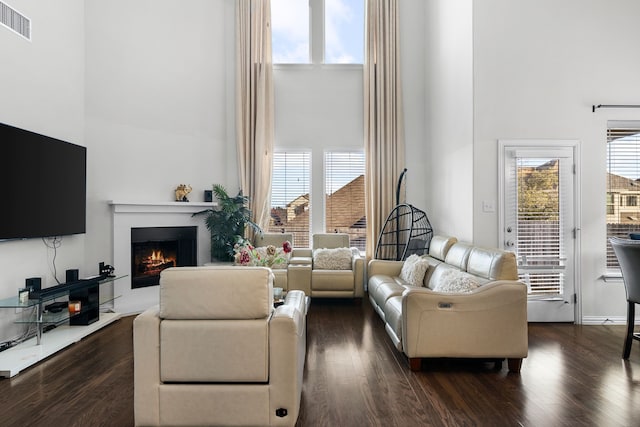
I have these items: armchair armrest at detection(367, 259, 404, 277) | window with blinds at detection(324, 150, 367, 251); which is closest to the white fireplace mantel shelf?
window with blinds at detection(324, 150, 367, 251)

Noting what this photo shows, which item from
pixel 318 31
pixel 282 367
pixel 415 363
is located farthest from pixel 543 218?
pixel 318 31

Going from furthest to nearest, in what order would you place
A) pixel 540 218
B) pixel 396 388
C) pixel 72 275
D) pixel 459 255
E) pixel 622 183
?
1. pixel 622 183
2. pixel 540 218
3. pixel 72 275
4. pixel 459 255
5. pixel 396 388

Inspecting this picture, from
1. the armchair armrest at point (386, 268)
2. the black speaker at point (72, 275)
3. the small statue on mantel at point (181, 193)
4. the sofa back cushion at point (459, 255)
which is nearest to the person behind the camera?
the sofa back cushion at point (459, 255)

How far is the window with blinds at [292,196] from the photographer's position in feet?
22.3

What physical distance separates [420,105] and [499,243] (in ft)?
10.2

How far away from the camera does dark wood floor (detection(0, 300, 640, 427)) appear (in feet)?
7.85

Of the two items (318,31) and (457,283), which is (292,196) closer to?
(318,31)

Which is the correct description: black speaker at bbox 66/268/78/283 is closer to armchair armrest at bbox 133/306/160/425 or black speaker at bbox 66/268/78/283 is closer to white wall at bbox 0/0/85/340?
white wall at bbox 0/0/85/340

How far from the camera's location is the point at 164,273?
218cm

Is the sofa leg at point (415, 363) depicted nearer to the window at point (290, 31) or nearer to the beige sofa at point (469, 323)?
the beige sofa at point (469, 323)

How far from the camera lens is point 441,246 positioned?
4.75 metres

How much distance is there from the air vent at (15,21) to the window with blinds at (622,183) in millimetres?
6572

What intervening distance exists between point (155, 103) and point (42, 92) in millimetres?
1604

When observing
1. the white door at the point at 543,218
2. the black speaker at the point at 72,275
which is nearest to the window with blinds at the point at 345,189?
the white door at the point at 543,218
